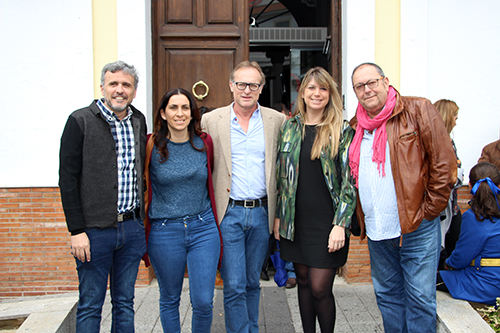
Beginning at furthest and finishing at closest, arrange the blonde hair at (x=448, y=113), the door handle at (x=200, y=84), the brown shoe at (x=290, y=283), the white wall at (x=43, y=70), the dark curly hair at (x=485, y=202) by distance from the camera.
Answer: the door handle at (x=200, y=84)
the brown shoe at (x=290, y=283)
the white wall at (x=43, y=70)
the blonde hair at (x=448, y=113)
the dark curly hair at (x=485, y=202)

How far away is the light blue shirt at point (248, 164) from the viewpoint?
2805mm

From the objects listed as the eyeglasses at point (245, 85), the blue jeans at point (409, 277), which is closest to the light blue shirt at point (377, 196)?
the blue jeans at point (409, 277)

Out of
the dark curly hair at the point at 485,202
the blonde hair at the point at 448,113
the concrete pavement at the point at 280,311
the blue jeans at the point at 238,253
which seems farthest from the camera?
the blonde hair at the point at 448,113

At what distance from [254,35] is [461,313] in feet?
16.9

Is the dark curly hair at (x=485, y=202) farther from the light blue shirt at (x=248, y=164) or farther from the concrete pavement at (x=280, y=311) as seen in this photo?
the light blue shirt at (x=248, y=164)

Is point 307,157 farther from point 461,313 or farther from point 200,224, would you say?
point 461,313

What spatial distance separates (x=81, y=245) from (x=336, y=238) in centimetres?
161

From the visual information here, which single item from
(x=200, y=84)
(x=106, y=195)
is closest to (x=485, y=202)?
(x=106, y=195)

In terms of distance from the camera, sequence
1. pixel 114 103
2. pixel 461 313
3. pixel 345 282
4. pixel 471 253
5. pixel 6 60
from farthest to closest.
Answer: pixel 345 282, pixel 6 60, pixel 471 253, pixel 461 313, pixel 114 103

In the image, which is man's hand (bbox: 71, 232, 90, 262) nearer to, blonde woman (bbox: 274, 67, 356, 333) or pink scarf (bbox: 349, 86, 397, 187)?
blonde woman (bbox: 274, 67, 356, 333)

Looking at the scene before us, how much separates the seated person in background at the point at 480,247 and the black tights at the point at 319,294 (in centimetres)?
136

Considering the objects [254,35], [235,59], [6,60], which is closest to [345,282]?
[235,59]

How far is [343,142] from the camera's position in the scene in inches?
106

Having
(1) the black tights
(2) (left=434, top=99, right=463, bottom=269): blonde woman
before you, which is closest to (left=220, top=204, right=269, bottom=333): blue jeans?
(1) the black tights
